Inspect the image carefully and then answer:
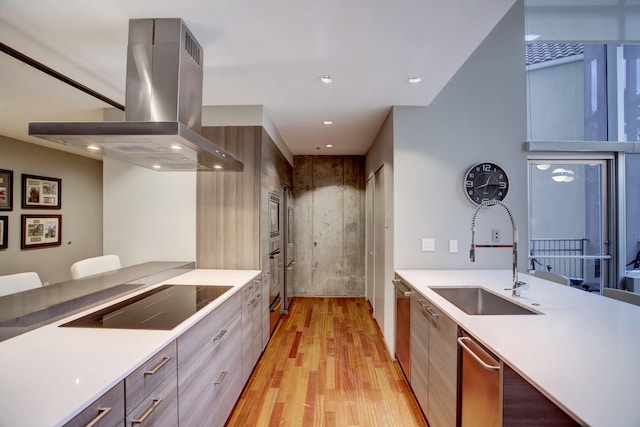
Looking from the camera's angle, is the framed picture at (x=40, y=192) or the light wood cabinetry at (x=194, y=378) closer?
the light wood cabinetry at (x=194, y=378)

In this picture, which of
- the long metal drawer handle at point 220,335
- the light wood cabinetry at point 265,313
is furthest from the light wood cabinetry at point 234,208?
the long metal drawer handle at point 220,335

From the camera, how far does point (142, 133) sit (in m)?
1.35

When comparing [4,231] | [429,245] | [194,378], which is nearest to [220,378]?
[194,378]

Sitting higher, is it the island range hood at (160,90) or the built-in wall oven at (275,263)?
the island range hood at (160,90)

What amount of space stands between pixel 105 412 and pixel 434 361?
1635 mm

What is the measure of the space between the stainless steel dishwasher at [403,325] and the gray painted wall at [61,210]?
510 cm

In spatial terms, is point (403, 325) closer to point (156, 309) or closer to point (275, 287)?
point (275, 287)

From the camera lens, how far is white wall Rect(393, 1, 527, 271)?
2777 mm

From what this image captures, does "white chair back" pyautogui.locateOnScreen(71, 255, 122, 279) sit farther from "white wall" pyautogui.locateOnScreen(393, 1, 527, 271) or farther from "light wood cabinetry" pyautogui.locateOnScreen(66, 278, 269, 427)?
"white wall" pyautogui.locateOnScreen(393, 1, 527, 271)

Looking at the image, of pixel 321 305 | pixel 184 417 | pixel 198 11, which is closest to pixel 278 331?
pixel 321 305

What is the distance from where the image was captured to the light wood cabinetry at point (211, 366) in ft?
4.56

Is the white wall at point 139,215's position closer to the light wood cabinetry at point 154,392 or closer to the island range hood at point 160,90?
the island range hood at point 160,90

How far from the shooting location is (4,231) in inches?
152

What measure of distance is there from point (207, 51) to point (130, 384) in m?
1.90
